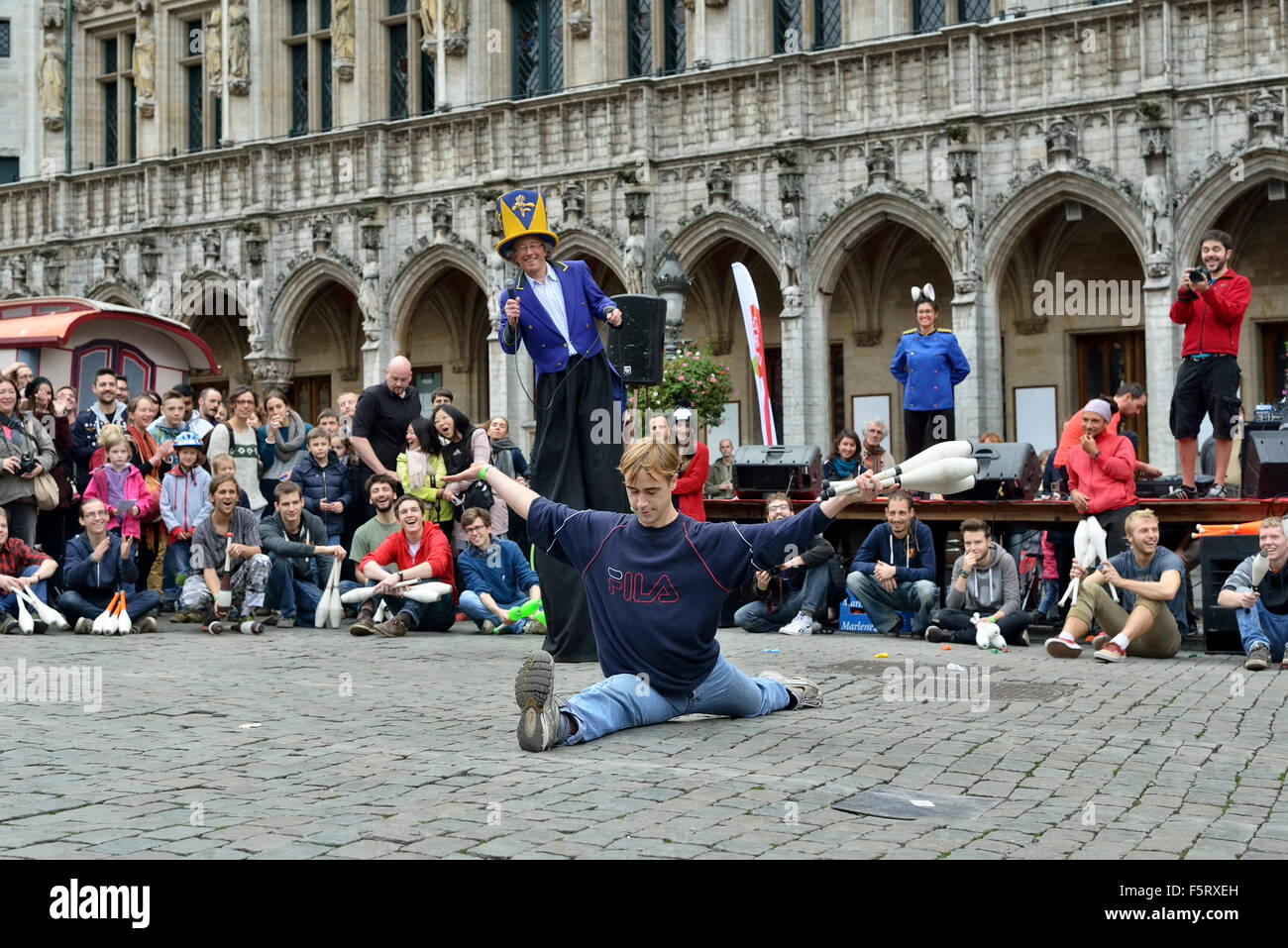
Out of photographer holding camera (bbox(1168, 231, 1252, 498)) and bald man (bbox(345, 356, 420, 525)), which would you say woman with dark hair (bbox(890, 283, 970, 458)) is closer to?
photographer holding camera (bbox(1168, 231, 1252, 498))

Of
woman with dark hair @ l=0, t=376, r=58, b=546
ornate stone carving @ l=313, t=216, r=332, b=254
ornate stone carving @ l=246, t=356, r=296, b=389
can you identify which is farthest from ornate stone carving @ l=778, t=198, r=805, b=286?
woman with dark hair @ l=0, t=376, r=58, b=546

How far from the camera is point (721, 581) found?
20.5 ft

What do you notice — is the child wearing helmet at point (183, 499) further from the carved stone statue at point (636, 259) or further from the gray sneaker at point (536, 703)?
the carved stone statue at point (636, 259)

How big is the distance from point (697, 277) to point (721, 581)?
20.3 meters

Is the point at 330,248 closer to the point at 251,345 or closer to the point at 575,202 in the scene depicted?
the point at 251,345

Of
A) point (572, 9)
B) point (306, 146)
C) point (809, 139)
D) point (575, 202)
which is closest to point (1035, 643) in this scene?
point (809, 139)

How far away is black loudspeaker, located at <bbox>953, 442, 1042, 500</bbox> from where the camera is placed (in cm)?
1194

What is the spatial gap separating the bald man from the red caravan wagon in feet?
25.3

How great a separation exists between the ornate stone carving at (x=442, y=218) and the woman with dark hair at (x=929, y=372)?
47.9ft

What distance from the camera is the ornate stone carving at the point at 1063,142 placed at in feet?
67.5

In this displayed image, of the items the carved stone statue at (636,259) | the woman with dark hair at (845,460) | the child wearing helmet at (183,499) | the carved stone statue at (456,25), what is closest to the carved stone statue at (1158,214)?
the carved stone statue at (636,259)

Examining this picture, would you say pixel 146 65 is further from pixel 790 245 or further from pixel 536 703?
pixel 536 703

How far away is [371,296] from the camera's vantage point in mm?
27141

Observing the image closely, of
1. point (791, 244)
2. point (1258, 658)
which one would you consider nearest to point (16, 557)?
point (1258, 658)
